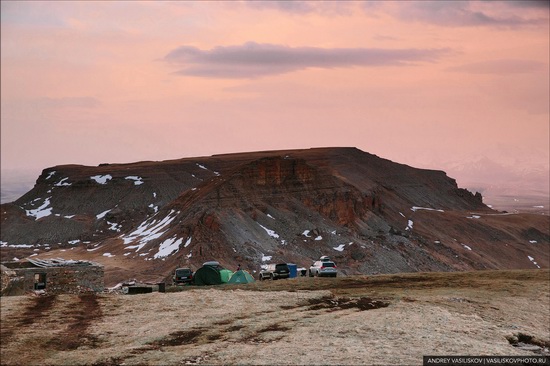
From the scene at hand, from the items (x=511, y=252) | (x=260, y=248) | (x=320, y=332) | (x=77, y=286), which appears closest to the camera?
(x=320, y=332)

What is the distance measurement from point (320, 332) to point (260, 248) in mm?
82753

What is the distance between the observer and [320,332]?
32.4m

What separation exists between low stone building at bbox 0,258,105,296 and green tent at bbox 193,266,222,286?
33.4 feet

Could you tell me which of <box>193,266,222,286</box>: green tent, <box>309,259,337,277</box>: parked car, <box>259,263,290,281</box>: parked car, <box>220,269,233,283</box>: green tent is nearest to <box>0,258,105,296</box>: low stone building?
<box>193,266,222,286</box>: green tent

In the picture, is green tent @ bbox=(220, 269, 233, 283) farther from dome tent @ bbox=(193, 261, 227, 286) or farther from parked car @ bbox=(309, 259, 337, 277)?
parked car @ bbox=(309, 259, 337, 277)

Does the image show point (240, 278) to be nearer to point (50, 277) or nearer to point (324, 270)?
point (324, 270)

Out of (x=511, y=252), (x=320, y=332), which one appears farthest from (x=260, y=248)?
(x=320, y=332)

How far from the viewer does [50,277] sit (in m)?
55.0

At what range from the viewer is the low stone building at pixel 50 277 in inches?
2068

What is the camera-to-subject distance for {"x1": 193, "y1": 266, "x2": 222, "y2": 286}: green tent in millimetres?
64688

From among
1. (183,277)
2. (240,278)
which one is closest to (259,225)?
(183,277)

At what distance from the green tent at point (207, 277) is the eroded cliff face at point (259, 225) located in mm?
35114

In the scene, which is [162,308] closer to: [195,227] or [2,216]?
[195,227]

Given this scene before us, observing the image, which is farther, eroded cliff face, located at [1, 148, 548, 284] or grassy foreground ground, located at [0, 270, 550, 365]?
eroded cliff face, located at [1, 148, 548, 284]
